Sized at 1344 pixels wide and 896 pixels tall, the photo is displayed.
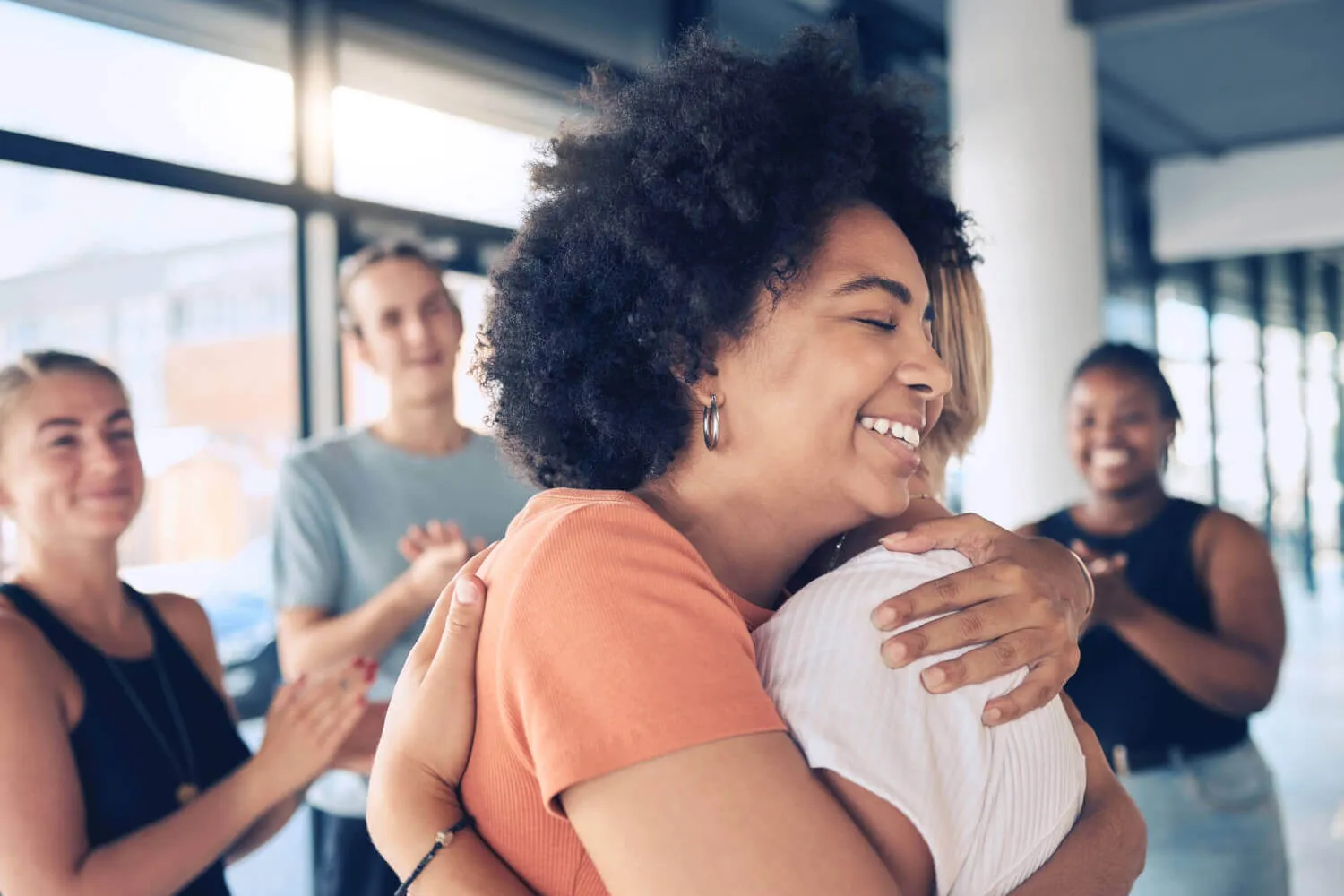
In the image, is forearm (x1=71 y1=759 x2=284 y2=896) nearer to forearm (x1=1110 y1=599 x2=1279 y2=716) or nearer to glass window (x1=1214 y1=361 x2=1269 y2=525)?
→ forearm (x1=1110 y1=599 x2=1279 y2=716)

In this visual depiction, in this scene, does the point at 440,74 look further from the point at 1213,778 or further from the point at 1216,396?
the point at 1216,396

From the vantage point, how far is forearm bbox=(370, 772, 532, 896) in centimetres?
91

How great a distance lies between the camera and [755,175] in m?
1.05

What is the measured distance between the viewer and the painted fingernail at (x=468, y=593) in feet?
3.13

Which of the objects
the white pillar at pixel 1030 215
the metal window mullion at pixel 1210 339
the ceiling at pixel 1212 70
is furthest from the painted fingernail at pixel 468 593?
the metal window mullion at pixel 1210 339

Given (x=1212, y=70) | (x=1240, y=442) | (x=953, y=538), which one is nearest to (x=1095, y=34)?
(x=1212, y=70)

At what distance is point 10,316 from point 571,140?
2363 mm

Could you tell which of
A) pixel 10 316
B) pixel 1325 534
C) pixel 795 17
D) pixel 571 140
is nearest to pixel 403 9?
pixel 10 316

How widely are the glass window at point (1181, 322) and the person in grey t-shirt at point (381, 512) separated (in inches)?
337

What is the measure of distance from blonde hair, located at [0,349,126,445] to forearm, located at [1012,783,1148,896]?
5.46ft

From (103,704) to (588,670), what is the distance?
1162mm

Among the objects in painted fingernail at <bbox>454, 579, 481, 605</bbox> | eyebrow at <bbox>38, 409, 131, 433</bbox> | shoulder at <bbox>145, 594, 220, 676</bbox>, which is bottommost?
shoulder at <bbox>145, 594, 220, 676</bbox>

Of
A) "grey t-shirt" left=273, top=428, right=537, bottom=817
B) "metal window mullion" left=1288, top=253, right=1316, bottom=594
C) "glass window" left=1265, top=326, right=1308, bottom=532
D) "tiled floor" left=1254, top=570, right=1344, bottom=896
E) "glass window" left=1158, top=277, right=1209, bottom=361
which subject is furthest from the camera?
"glass window" left=1265, top=326, right=1308, bottom=532

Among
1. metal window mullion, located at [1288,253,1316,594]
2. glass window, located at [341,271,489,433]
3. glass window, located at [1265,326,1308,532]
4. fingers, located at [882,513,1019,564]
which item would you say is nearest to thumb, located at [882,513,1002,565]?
fingers, located at [882,513,1019,564]
